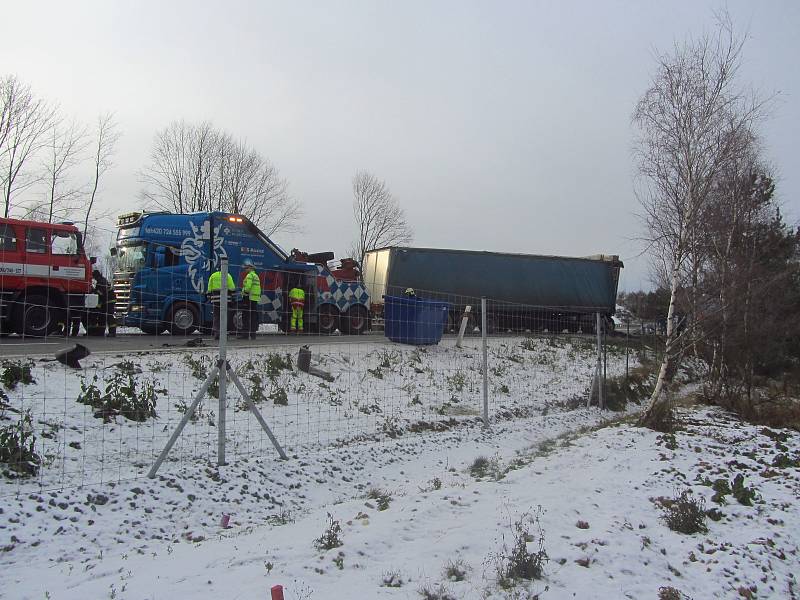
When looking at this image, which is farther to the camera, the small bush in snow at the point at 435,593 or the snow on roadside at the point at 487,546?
the snow on roadside at the point at 487,546

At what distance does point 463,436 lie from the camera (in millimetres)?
8641

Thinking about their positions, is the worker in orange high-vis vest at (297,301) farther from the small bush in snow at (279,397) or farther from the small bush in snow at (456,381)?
the small bush in snow at (279,397)

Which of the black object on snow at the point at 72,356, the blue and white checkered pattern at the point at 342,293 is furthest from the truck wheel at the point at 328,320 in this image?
the black object on snow at the point at 72,356

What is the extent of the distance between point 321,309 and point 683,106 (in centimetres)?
1074

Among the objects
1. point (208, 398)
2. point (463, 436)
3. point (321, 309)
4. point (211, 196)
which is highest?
point (211, 196)

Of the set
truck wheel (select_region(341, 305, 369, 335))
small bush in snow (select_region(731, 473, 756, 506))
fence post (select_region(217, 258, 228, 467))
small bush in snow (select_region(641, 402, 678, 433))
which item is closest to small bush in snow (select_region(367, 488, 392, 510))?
fence post (select_region(217, 258, 228, 467))

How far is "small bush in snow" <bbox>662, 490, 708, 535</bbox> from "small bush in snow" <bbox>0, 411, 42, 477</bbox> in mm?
5475

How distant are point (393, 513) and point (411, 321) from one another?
8.68 metres

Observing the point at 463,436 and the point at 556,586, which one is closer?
the point at 556,586

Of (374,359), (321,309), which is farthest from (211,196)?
(374,359)

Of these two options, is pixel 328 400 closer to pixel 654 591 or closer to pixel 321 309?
pixel 654 591

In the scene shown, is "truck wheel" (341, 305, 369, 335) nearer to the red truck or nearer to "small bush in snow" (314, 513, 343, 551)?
the red truck

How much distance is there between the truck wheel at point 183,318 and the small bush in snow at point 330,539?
10977 mm

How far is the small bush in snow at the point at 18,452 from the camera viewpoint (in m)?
5.14
